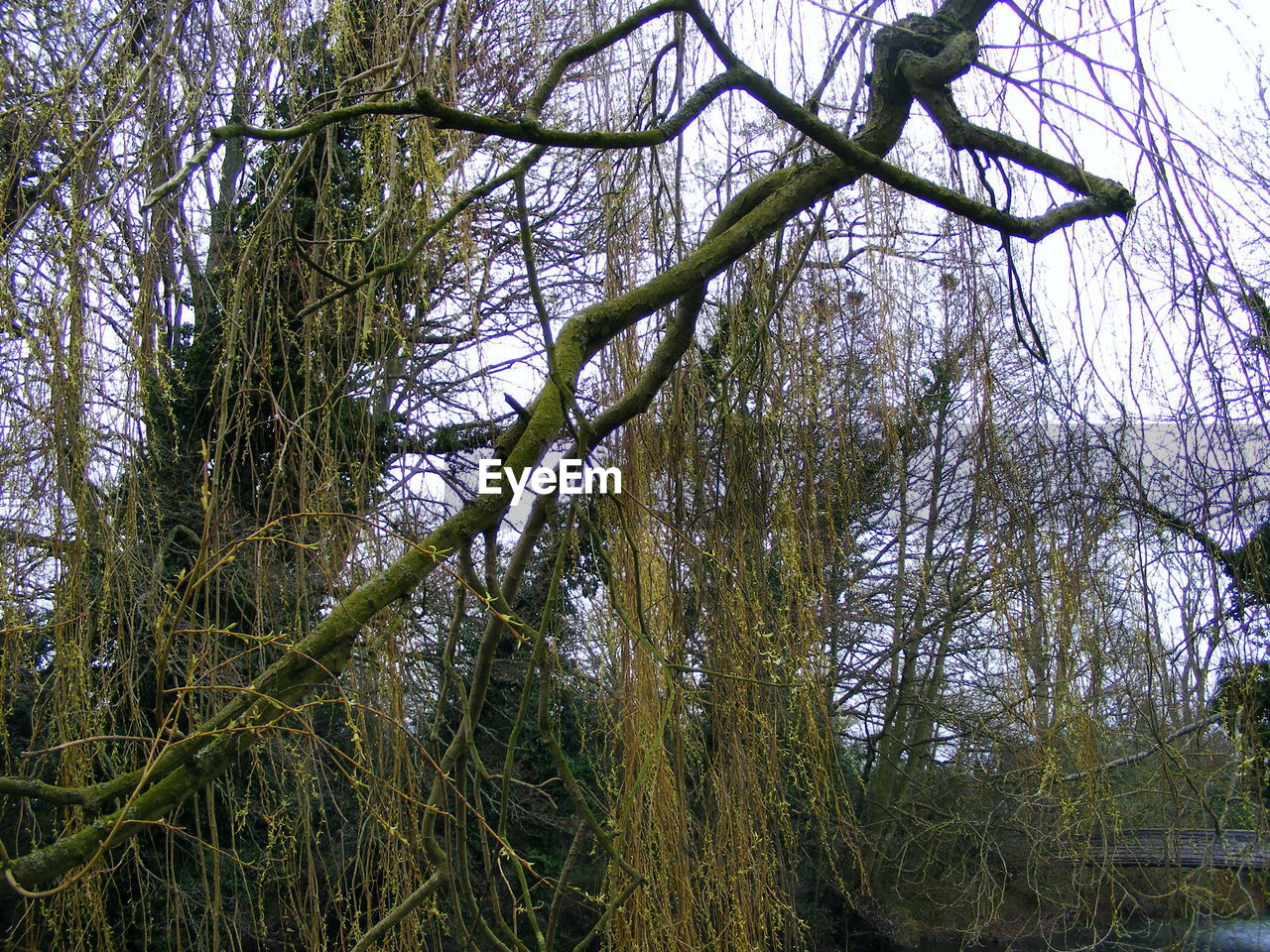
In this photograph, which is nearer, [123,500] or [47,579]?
[47,579]

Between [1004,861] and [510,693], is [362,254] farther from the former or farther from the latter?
[1004,861]

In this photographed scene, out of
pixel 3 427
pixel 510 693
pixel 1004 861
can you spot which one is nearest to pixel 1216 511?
pixel 3 427

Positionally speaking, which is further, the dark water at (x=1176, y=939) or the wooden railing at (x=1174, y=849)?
the dark water at (x=1176, y=939)

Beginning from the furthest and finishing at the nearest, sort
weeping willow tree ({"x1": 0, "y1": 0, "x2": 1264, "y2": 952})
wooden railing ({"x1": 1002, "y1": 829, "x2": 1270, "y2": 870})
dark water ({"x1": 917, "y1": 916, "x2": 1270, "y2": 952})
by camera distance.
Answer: dark water ({"x1": 917, "y1": 916, "x2": 1270, "y2": 952})
wooden railing ({"x1": 1002, "y1": 829, "x2": 1270, "y2": 870})
weeping willow tree ({"x1": 0, "y1": 0, "x2": 1264, "y2": 952})

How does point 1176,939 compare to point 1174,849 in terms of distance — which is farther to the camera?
point 1174,849

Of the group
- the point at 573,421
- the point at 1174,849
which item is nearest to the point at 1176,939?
the point at 1174,849

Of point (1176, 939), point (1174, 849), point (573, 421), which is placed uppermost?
point (573, 421)

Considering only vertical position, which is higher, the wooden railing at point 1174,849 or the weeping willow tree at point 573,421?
the weeping willow tree at point 573,421

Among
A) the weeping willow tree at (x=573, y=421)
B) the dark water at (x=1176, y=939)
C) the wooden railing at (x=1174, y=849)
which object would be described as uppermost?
the weeping willow tree at (x=573, y=421)

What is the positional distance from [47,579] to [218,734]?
74.3 inches

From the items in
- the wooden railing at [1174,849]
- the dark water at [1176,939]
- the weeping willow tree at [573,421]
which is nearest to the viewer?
the weeping willow tree at [573,421]

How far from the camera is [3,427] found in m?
2.41

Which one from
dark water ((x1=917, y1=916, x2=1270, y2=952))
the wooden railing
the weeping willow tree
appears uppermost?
the weeping willow tree

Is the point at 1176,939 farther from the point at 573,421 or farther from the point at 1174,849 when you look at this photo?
the point at 573,421
